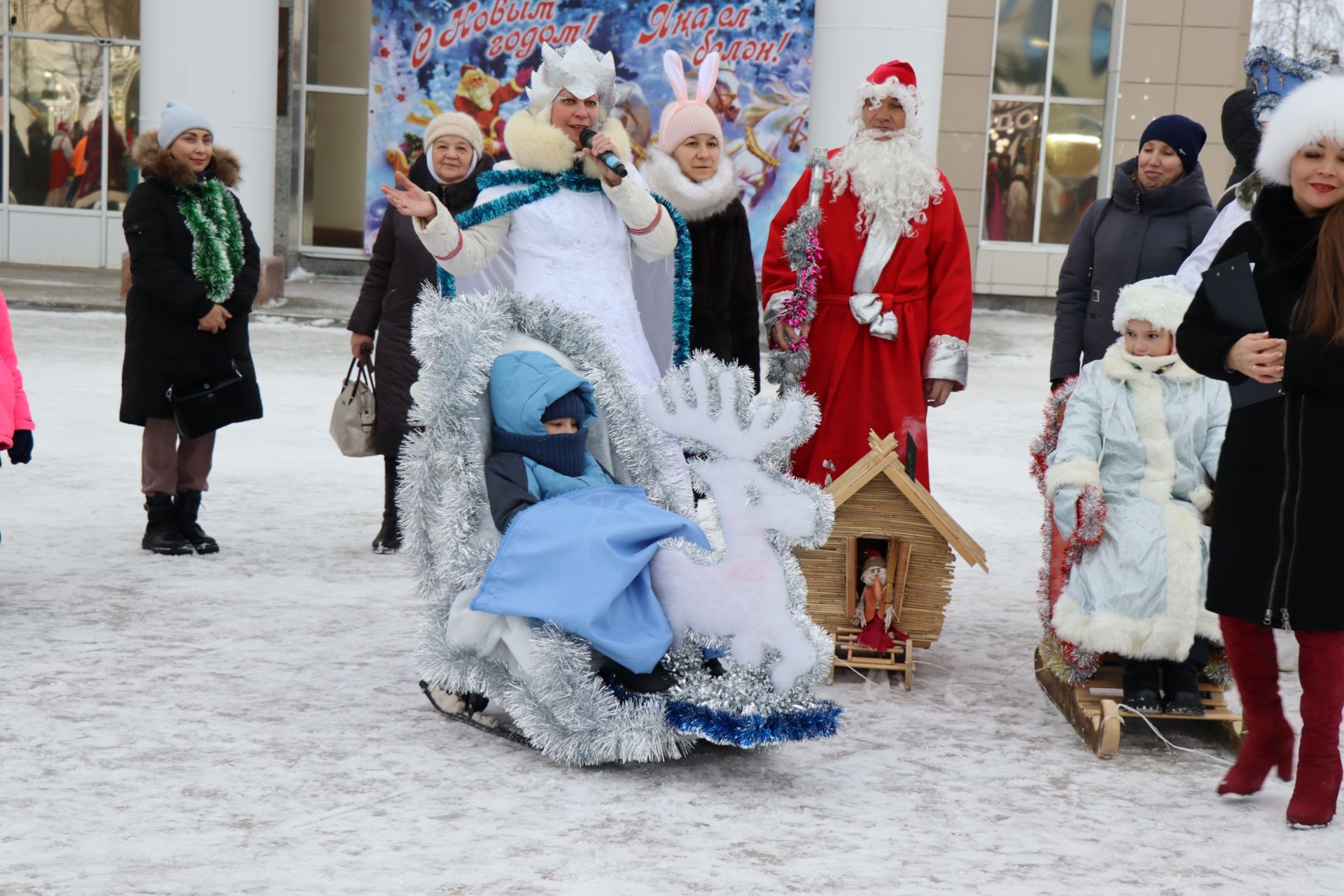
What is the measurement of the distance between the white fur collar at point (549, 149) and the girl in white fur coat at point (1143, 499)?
167 centimetres

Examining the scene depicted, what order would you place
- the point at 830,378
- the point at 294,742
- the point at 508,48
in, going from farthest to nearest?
the point at 508,48
the point at 830,378
the point at 294,742

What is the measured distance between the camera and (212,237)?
592 cm

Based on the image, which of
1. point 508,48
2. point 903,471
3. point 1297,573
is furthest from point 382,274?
point 508,48

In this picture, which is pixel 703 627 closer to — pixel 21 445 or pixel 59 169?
pixel 21 445

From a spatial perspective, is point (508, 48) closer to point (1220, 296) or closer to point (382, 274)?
point (382, 274)

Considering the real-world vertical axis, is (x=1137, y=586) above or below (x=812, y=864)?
above

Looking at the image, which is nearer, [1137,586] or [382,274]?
[1137,586]

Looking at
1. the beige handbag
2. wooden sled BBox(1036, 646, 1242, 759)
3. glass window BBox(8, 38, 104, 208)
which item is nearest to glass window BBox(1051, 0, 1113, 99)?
glass window BBox(8, 38, 104, 208)

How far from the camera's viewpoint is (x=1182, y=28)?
1534 centimetres

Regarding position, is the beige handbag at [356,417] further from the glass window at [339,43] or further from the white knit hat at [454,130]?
the glass window at [339,43]

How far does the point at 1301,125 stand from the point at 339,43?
13.8m

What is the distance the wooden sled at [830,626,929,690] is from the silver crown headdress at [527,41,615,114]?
1913 mm

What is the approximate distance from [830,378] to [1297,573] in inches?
82.9

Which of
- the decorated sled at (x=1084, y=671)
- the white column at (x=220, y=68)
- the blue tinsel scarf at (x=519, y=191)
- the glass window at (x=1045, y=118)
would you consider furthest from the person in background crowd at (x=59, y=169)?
the decorated sled at (x=1084, y=671)
